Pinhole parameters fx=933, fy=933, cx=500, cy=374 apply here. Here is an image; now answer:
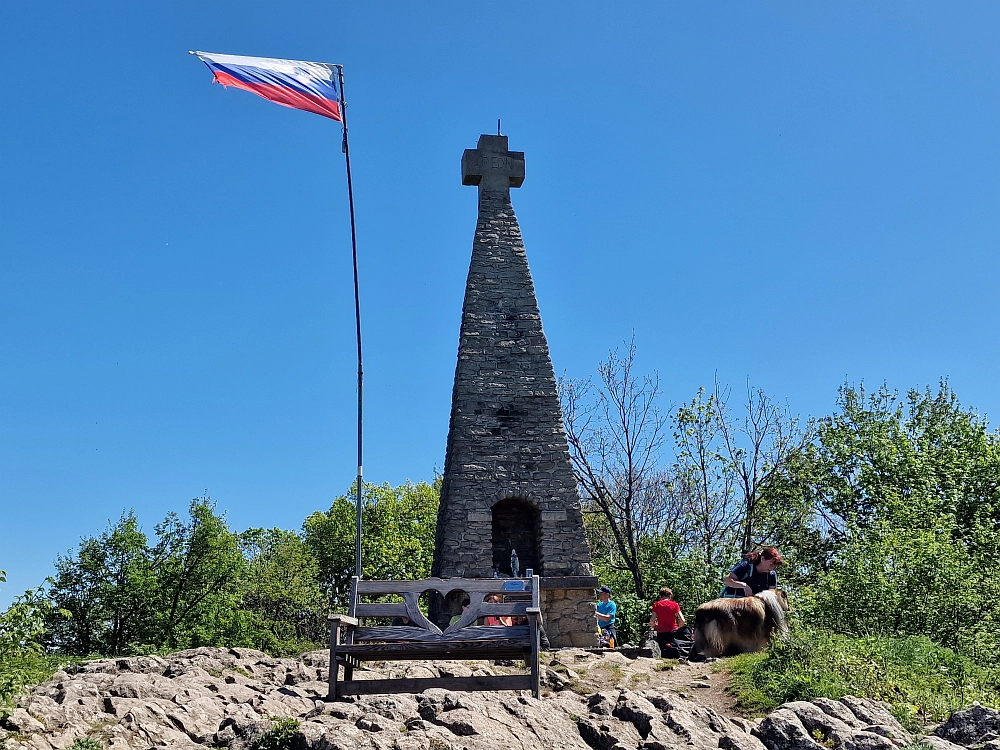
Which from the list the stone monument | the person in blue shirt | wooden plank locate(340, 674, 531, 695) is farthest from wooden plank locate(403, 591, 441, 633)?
the person in blue shirt

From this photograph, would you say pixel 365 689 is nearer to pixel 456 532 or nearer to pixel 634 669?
pixel 634 669

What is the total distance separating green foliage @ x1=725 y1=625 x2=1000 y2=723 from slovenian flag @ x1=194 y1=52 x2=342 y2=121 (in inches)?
341

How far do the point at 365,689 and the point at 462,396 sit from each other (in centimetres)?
796

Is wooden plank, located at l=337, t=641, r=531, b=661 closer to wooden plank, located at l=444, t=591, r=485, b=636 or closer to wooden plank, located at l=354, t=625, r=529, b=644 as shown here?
wooden plank, located at l=354, t=625, r=529, b=644

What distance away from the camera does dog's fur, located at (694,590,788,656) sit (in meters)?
10.3

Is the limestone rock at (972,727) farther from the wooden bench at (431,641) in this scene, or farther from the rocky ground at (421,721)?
the wooden bench at (431,641)

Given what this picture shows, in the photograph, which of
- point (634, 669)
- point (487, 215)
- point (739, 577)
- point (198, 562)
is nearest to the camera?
point (634, 669)

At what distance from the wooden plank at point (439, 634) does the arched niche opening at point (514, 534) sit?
724 centimetres

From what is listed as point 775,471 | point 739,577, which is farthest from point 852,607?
point 775,471

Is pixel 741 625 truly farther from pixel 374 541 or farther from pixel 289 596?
pixel 374 541

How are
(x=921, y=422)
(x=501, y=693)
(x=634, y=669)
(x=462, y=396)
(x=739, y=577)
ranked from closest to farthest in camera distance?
(x=501, y=693) → (x=634, y=669) → (x=739, y=577) → (x=462, y=396) → (x=921, y=422)

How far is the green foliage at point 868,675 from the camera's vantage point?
303 inches

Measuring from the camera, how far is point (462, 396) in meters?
14.8

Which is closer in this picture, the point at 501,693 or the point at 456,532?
the point at 501,693
